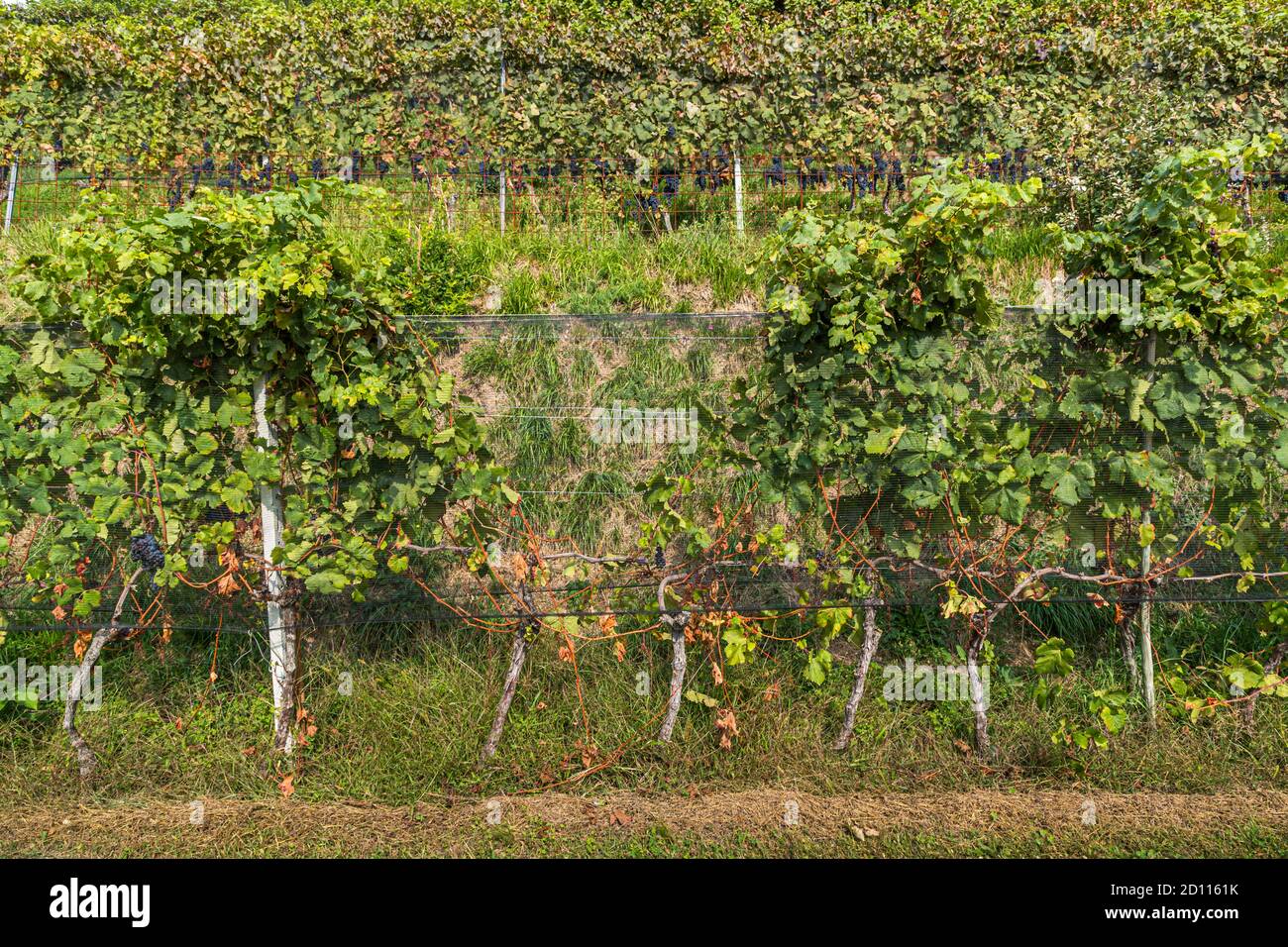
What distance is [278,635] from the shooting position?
388 cm

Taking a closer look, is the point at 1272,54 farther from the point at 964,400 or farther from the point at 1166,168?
the point at 964,400

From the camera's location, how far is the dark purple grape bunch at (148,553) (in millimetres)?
3844

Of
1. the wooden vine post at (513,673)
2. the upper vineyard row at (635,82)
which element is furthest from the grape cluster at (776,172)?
the wooden vine post at (513,673)

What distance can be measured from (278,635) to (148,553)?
0.64 m

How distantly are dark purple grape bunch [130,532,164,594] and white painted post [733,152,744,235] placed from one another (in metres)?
4.33

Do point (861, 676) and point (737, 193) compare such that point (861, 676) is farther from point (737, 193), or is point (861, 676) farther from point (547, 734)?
point (737, 193)

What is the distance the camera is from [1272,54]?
23.1ft

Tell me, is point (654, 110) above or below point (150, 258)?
above

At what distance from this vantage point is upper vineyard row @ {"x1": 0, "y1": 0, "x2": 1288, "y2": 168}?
7125 mm

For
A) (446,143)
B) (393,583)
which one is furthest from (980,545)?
(446,143)

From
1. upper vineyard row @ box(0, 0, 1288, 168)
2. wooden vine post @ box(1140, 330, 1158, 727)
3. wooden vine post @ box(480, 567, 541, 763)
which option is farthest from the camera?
upper vineyard row @ box(0, 0, 1288, 168)

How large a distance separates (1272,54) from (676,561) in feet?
21.6

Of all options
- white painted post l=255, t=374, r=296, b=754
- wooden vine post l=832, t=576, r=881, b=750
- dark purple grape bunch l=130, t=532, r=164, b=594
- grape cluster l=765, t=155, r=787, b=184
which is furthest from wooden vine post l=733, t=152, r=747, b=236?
dark purple grape bunch l=130, t=532, r=164, b=594

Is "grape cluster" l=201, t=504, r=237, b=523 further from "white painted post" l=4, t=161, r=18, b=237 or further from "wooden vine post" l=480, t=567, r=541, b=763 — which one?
"white painted post" l=4, t=161, r=18, b=237
